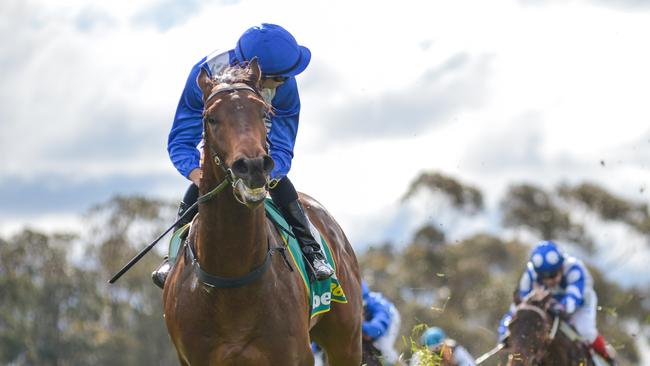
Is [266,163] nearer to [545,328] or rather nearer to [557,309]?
[545,328]

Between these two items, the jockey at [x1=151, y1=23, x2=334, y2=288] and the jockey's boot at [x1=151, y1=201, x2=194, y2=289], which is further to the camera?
the jockey's boot at [x1=151, y1=201, x2=194, y2=289]

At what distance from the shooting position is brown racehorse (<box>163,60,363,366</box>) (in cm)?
732

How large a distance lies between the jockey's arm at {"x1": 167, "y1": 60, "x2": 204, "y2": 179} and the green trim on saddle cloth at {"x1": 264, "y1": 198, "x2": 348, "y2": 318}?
0.68 meters

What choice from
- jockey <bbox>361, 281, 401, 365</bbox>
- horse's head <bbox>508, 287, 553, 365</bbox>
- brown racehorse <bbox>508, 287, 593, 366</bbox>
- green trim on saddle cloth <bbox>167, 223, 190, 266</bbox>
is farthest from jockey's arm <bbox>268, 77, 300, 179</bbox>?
jockey <bbox>361, 281, 401, 365</bbox>

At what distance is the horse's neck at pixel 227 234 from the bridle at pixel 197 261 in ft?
0.10

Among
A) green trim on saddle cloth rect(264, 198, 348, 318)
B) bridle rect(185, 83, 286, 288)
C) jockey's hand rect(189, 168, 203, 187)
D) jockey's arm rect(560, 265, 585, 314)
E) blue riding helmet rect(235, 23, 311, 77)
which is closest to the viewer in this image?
bridle rect(185, 83, 286, 288)

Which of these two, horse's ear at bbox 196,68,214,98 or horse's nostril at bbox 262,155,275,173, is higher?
horse's ear at bbox 196,68,214,98

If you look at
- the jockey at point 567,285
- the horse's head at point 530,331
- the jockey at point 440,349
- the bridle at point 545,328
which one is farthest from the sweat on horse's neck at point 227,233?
the jockey at point 567,285

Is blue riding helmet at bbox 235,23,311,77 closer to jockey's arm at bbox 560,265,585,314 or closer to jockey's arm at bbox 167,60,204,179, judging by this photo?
jockey's arm at bbox 167,60,204,179

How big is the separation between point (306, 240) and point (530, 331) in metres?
5.09

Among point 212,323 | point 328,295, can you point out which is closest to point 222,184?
point 212,323

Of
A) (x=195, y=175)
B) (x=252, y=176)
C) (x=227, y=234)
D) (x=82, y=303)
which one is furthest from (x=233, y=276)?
(x=82, y=303)

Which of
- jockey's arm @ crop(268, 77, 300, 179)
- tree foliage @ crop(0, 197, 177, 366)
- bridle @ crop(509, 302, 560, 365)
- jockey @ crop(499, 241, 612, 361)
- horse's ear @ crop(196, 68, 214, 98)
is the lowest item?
tree foliage @ crop(0, 197, 177, 366)

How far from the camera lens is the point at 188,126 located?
8.64m
